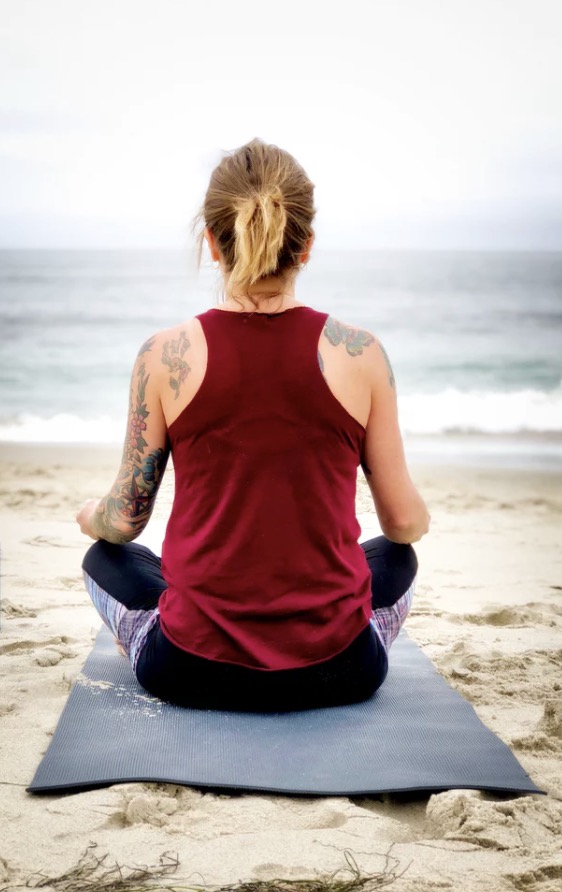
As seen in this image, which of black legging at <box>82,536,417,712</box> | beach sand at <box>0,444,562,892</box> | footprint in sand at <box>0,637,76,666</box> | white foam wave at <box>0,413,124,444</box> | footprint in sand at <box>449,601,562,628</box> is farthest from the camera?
white foam wave at <box>0,413,124,444</box>

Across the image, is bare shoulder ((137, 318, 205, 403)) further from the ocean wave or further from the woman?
the ocean wave

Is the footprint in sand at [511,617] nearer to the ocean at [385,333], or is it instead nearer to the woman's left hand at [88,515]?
the woman's left hand at [88,515]

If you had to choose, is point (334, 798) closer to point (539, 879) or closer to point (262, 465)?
point (539, 879)

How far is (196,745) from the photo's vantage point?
199 centimetres

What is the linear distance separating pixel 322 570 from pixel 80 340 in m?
15.5

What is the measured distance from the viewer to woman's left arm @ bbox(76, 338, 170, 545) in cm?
203

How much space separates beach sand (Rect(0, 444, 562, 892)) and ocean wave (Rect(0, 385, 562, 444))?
508cm

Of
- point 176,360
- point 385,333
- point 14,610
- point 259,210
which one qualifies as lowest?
point 385,333

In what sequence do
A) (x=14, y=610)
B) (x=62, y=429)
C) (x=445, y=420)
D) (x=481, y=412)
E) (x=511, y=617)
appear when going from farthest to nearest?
(x=481, y=412)
(x=445, y=420)
(x=62, y=429)
(x=511, y=617)
(x=14, y=610)

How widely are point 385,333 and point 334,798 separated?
54.7 ft

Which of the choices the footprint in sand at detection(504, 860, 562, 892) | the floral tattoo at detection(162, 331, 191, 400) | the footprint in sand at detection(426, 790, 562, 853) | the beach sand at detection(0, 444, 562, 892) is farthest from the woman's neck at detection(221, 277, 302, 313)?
the footprint in sand at detection(504, 860, 562, 892)

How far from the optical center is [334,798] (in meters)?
1.78

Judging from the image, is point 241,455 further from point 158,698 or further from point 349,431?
point 158,698

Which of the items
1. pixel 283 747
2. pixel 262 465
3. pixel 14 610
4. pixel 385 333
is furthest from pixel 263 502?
pixel 385 333
